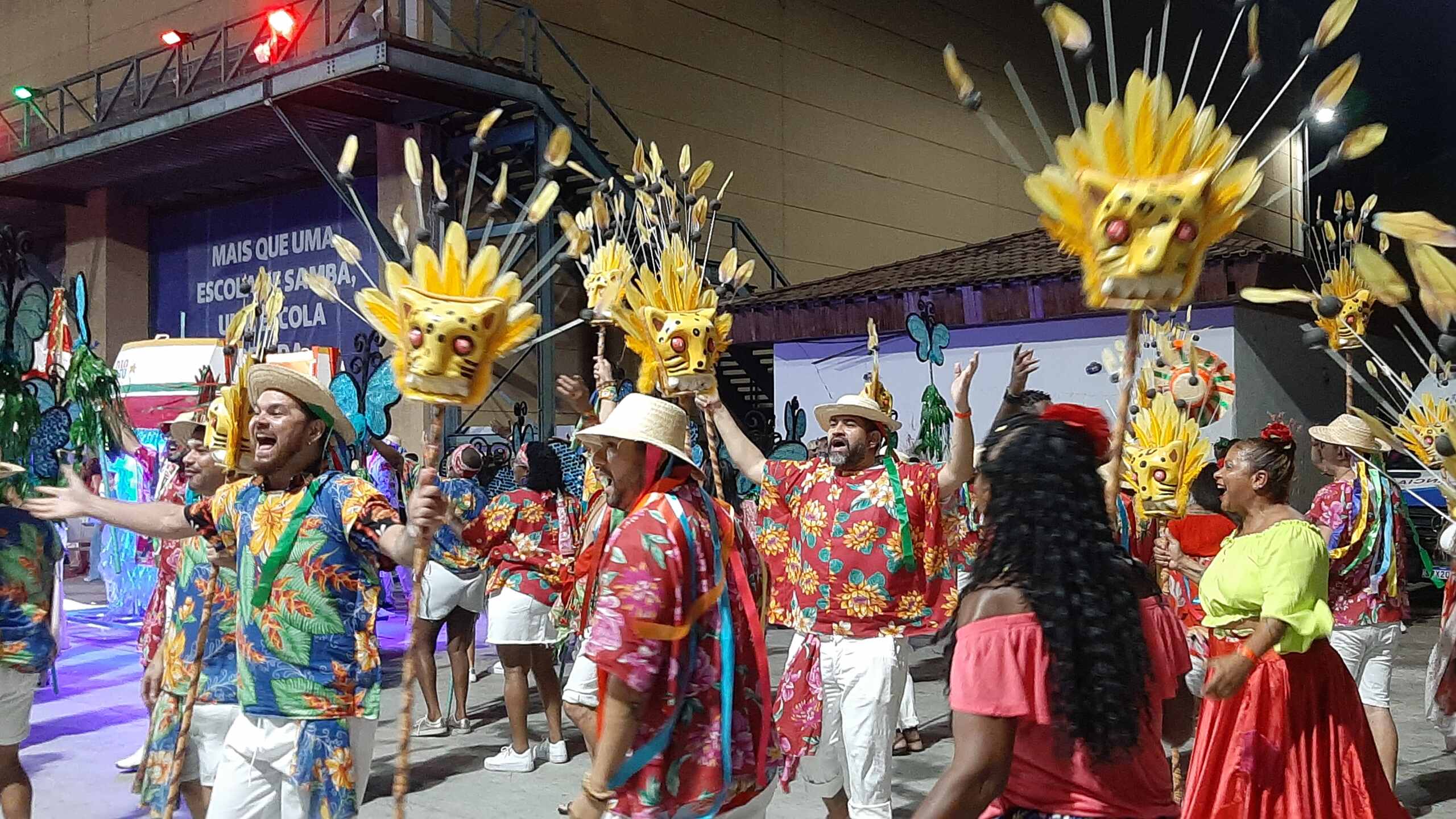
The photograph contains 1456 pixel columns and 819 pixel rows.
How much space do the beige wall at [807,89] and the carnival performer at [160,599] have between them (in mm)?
9199

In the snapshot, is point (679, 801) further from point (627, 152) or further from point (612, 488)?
point (627, 152)

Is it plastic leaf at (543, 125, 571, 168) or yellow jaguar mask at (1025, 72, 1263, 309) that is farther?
plastic leaf at (543, 125, 571, 168)

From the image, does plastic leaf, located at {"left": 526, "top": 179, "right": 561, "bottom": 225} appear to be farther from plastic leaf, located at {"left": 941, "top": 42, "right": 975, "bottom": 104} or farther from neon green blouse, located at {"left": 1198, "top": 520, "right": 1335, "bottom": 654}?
neon green blouse, located at {"left": 1198, "top": 520, "right": 1335, "bottom": 654}

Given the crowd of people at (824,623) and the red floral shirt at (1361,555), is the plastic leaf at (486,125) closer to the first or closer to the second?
the crowd of people at (824,623)

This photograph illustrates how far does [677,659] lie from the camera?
3068mm

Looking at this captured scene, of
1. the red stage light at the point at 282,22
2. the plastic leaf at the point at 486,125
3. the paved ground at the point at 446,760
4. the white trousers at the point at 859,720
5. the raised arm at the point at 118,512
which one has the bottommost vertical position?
the paved ground at the point at 446,760

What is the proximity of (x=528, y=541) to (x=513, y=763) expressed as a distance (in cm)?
126

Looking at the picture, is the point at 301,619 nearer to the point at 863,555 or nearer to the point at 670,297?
the point at 670,297

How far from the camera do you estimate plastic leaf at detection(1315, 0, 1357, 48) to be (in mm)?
2600

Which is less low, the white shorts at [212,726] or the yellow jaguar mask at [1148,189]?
the yellow jaguar mask at [1148,189]

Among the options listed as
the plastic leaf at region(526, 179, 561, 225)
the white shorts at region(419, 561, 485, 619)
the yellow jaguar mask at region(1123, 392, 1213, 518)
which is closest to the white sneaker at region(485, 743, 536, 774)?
the white shorts at region(419, 561, 485, 619)

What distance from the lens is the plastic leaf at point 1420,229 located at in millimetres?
2043

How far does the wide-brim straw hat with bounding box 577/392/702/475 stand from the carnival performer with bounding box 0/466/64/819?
2.66 meters

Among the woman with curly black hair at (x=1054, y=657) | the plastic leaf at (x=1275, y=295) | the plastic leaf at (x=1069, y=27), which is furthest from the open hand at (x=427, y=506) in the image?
the plastic leaf at (x=1275, y=295)
